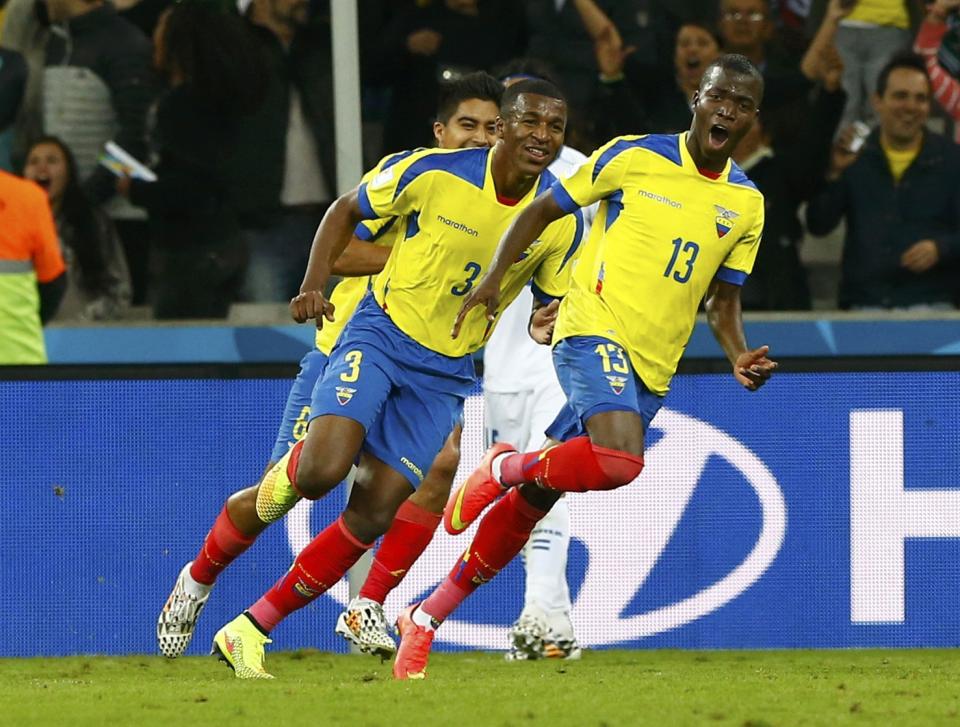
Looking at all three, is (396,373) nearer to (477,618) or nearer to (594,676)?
(594,676)

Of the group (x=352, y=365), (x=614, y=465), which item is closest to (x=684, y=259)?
(x=614, y=465)

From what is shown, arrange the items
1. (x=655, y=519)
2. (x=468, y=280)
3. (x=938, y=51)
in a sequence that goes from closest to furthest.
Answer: (x=468, y=280), (x=655, y=519), (x=938, y=51)

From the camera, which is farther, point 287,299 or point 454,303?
point 287,299

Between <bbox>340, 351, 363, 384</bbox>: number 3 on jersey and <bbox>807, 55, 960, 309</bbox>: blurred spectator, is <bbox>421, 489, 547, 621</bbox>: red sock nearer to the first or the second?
<bbox>340, 351, 363, 384</bbox>: number 3 on jersey

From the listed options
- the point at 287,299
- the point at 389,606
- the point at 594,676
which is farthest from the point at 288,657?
the point at 287,299

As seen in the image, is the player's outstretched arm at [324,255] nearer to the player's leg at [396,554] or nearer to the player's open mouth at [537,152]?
the player's open mouth at [537,152]

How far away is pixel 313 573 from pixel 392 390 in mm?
646

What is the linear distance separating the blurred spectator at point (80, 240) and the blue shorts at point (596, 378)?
3577 mm

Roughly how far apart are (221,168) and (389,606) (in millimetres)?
2770

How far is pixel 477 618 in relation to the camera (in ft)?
23.5

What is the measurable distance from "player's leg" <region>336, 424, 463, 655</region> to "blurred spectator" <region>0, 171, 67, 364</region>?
2399mm

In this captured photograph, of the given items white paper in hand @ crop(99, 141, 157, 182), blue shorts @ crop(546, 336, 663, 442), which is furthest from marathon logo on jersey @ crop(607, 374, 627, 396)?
white paper in hand @ crop(99, 141, 157, 182)

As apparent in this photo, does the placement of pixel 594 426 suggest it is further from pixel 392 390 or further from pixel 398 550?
pixel 398 550

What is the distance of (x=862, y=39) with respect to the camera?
9.07 meters
